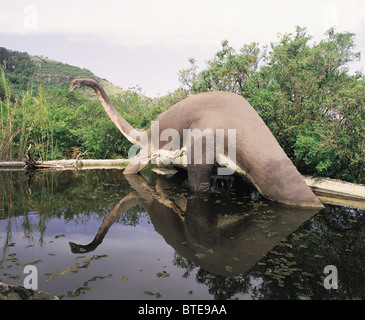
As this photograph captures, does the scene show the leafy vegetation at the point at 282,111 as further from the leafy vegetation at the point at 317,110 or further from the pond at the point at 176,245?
the pond at the point at 176,245

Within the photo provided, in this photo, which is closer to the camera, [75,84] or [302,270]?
[302,270]

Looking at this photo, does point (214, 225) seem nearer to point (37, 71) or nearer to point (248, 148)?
point (248, 148)

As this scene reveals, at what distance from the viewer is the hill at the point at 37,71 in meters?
50.5

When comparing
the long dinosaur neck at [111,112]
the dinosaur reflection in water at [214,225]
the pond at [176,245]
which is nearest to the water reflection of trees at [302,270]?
the pond at [176,245]

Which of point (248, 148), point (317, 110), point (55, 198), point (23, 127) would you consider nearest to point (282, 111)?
point (317, 110)

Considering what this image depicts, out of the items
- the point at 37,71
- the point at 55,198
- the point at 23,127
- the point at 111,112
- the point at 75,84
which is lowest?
the point at 55,198

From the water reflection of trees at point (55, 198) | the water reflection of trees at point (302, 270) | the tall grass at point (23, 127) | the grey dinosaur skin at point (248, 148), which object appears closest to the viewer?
the water reflection of trees at point (302, 270)

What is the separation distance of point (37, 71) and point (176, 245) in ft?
215

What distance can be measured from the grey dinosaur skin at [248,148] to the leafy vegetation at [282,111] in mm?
2449

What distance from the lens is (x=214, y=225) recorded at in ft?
21.0

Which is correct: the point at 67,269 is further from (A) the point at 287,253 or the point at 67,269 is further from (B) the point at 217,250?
(A) the point at 287,253

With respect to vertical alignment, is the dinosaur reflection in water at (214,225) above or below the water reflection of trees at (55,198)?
below

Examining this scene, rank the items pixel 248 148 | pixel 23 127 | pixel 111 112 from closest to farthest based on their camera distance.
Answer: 1. pixel 248 148
2. pixel 111 112
3. pixel 23 127
